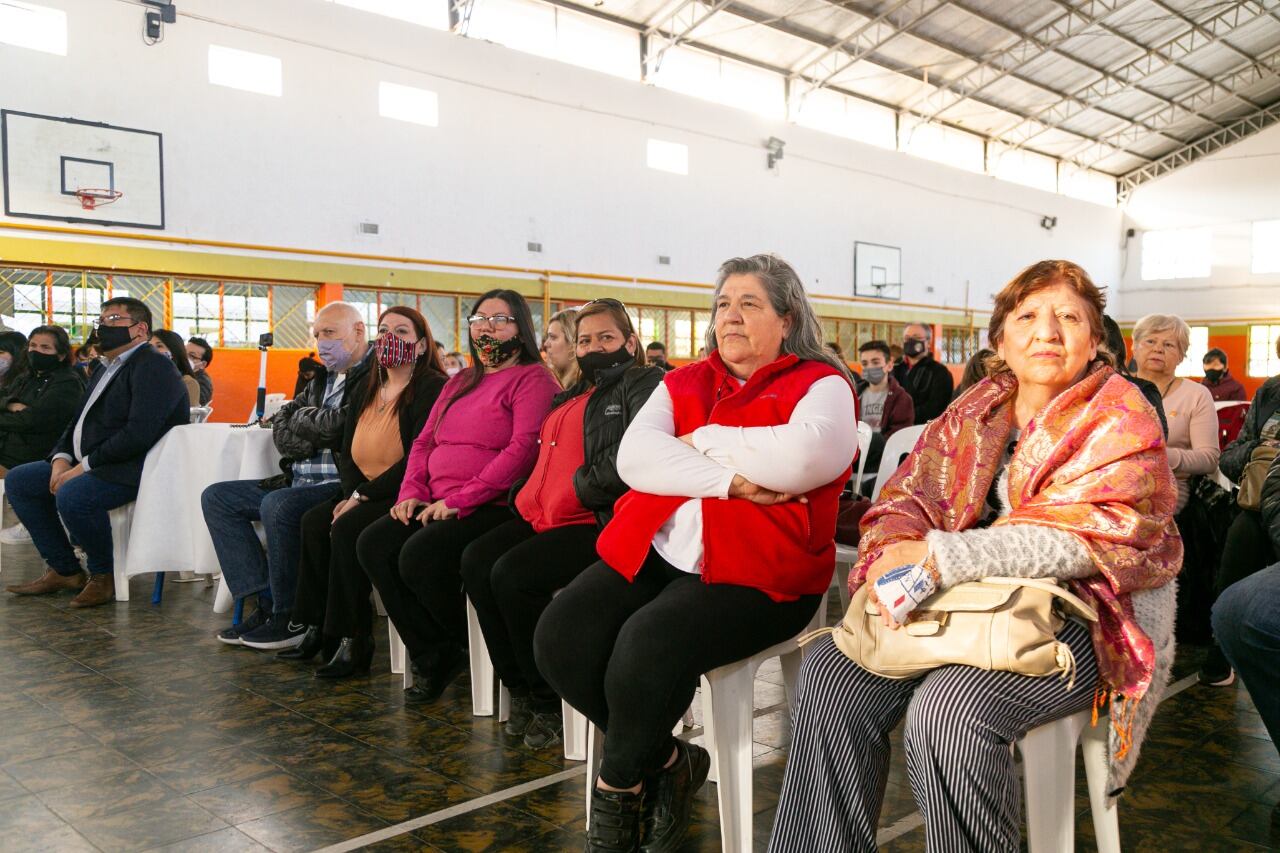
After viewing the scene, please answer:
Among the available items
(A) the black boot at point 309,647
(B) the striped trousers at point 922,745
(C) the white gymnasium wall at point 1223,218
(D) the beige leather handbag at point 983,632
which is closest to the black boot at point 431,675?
(A) the black boot at point 309,647

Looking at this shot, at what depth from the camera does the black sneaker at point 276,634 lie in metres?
3.37

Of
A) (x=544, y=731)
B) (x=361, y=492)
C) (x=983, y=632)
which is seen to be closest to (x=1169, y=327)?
(x=983, y=632)

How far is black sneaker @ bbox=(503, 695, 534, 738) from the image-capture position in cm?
252

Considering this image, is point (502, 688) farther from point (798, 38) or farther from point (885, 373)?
point (798, 38)

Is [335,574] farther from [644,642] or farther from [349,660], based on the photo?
[644,642]

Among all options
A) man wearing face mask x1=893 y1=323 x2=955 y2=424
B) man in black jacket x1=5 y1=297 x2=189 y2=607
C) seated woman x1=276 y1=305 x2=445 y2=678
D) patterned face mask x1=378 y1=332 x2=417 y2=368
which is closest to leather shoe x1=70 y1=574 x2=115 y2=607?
man in black jacket x1=5 y1=297 x2=189 y2=607

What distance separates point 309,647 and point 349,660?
24 centimetres

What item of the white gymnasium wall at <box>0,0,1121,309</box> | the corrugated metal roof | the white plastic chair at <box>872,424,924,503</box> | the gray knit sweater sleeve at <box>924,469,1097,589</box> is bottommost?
the gray knit sweater sleeve at <box>924,469,1097,589</box>

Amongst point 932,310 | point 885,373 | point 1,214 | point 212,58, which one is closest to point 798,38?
point 932,310

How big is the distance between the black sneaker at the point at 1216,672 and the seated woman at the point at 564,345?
7.01 ft

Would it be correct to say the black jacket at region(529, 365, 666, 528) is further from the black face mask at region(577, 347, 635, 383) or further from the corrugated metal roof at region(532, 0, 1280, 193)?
the corrugated metal roof at region(532, 0, 1280, 193)

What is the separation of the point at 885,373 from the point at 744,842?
4.65 meters

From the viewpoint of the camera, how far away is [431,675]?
285cm

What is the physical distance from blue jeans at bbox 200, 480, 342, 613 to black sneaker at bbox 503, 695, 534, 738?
123 centimetres
